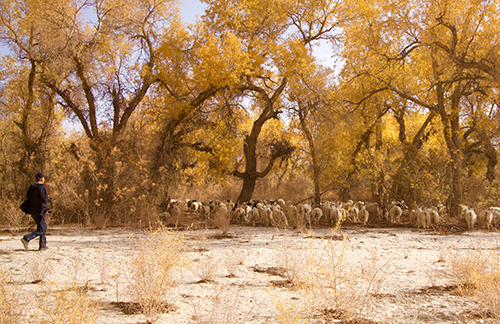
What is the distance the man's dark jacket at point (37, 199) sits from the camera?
8.31 m

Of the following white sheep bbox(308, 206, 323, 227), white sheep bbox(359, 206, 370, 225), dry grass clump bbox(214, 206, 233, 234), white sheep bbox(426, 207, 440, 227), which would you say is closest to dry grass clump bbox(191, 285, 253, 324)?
dry grass clump bbox(214, 206, 233, 234)

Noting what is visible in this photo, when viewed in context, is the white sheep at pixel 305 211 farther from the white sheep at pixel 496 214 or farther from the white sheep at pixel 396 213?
the white sheep at pixel 496 214

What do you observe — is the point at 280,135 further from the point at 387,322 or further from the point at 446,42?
the point at 387,322

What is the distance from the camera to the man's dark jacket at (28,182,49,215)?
8312 mm

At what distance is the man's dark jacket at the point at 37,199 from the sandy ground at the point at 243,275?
0.88 m

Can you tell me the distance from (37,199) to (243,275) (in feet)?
16.2

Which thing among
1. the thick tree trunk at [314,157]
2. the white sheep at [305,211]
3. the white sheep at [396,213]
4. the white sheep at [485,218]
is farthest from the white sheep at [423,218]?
the thick tree trunk at [314,157]

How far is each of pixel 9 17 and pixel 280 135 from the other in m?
14.0

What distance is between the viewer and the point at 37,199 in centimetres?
833

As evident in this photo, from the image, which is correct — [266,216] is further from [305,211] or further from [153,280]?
[153,280]

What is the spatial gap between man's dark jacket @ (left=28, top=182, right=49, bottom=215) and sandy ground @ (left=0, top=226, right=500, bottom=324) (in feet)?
2.89

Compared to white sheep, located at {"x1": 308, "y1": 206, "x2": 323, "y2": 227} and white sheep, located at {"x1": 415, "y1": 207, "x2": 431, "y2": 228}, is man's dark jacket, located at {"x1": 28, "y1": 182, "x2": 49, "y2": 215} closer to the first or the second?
white sheep, located at {"x1": 308, "y1": 206, "x2": 323, "y2": 227}

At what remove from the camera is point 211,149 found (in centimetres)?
1802

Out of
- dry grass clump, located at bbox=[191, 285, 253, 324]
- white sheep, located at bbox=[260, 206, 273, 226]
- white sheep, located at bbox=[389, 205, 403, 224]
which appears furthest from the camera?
white sheep, located at bbox=[389, 205, 403, 224]
